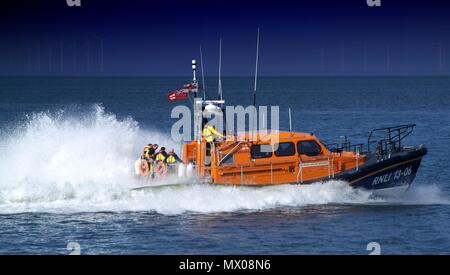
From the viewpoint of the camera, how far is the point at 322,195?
78.1 ft

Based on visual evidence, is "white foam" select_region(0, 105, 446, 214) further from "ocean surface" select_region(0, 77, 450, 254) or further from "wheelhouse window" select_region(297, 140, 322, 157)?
"wheelhouse window" select_region(297, 140, 322, 157)

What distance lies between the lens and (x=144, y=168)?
23797 millimetres

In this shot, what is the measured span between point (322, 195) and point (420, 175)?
359 inches

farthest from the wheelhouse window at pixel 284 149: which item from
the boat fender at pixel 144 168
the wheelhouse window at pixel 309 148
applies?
the boat fender at pixel 144 168

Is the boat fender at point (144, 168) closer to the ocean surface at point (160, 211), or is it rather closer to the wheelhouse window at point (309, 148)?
the ocean surface at point (160, 211)

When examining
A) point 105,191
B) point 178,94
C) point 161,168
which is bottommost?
point 105,191

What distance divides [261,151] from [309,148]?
4.87 feet

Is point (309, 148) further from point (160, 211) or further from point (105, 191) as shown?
point (105, 191)

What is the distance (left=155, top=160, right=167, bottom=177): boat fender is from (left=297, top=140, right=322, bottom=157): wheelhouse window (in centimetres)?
394

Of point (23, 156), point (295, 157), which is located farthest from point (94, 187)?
point (295, 157)

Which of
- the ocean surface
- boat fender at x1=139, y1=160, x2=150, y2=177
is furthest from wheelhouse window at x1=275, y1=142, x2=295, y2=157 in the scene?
boat fender at x1=139, y1=160, x2=150, y2=177

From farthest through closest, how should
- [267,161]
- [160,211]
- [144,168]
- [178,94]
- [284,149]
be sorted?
[144,168] → [178,94] → [284,149] → [267,161] → [160,211]

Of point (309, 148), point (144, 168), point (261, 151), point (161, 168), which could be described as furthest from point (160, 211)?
point (309, 148)
